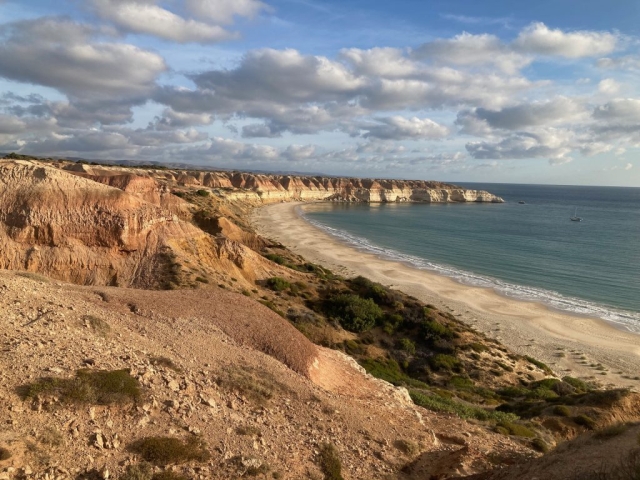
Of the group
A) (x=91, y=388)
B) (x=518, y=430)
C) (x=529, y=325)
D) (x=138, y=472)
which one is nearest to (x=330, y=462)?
(x=138, y=472)

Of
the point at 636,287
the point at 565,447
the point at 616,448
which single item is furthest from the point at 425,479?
the point at 636,287

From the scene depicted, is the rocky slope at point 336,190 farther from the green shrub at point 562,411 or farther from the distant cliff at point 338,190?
the green shrub at point 562,411

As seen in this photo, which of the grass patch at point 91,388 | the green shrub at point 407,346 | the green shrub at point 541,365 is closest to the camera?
the grass patch at point 91,388

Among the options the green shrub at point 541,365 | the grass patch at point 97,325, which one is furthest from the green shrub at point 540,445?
the green shrub at point 541,365

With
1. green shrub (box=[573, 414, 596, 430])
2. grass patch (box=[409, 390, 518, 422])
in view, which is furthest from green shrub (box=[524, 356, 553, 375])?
grass patch (box=[409, 390, 518, 422])

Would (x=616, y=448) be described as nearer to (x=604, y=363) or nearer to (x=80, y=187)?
(x=604, y=363)
